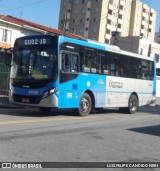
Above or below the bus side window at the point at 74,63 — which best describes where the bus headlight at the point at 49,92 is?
below

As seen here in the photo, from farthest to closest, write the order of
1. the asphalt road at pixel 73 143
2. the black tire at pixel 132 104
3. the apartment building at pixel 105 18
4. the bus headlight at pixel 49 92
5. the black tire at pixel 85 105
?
the apartment building at pixel 105 18 < the black tire at pixel 132 104 < the black tire at pixel 85 105 < the bus headlight at pixel 49 92 < the asphalt road at pixel 73 143

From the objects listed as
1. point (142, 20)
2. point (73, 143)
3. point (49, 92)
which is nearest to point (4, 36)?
point (49, 92)

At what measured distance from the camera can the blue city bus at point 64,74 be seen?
47.6 ft

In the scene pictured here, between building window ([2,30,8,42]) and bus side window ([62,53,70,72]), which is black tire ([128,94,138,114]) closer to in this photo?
bus side window ([62,53,70,72])

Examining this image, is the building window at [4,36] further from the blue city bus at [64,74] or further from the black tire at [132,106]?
the blue city bus at [64,74]

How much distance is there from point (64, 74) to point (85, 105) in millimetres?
2156

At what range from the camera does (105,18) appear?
102688 millimetres

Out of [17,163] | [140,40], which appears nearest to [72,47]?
[17,163]

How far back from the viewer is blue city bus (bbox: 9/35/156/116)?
14523 millimetres

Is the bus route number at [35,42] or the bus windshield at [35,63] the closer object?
the bus windshield at [35,63]

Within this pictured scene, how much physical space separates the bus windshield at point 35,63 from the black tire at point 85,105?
A: 2220 mm

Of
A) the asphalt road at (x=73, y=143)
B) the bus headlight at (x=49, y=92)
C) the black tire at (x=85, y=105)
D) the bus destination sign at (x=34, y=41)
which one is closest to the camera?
the asphalt road at (x=73, y=143)

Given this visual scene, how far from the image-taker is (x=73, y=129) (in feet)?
38.4

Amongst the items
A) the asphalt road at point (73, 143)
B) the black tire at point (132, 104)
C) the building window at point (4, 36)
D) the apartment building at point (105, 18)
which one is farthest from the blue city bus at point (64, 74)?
the apartment building at point (105, 18)
